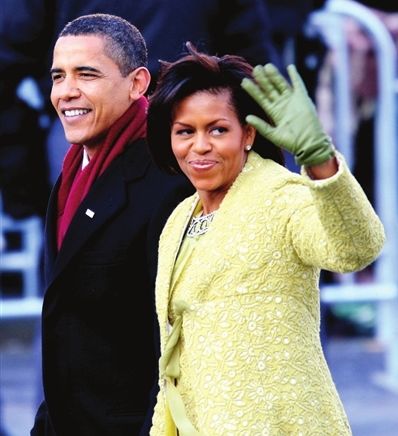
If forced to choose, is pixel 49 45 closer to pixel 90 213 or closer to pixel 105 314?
pixel 90 213

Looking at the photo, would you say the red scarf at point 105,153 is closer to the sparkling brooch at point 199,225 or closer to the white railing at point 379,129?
the sparkling brooch at point 199,225

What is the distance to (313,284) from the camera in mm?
3658

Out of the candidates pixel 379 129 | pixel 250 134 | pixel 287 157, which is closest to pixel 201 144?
pixel 250 134

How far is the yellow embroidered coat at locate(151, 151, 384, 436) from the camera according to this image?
11.8 feet

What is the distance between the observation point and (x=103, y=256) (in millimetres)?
4199

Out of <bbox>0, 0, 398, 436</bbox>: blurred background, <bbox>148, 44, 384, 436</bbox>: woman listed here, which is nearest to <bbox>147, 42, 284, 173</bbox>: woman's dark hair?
<bbox>148, 44, 384, 436</bbox>: woman

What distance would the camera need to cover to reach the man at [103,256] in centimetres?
420

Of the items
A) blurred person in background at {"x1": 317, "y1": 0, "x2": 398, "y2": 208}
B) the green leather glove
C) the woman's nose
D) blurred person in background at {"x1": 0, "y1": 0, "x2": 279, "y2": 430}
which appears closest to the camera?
the green leather glove

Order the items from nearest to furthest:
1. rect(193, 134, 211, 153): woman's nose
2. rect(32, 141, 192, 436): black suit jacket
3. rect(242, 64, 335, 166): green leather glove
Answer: rect(242, 64, 335, 166): green leather glove < rect(193, 134, 211, 153): woman's nose < rect(32, 141, 192, 436): black suit jacket

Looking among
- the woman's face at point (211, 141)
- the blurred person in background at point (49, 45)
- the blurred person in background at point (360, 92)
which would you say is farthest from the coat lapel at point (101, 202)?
the blurred person in background at point (360, 92)

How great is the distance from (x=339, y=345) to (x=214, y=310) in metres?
5.99

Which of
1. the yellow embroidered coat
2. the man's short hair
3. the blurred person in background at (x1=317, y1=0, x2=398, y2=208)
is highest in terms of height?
the blurred person in background at (x1=317, y1=0, x2=398, y2=208)

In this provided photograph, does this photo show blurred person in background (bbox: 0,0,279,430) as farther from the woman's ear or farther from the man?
the woman's ear

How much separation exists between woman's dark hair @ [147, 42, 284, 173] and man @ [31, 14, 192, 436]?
1.26 feet
